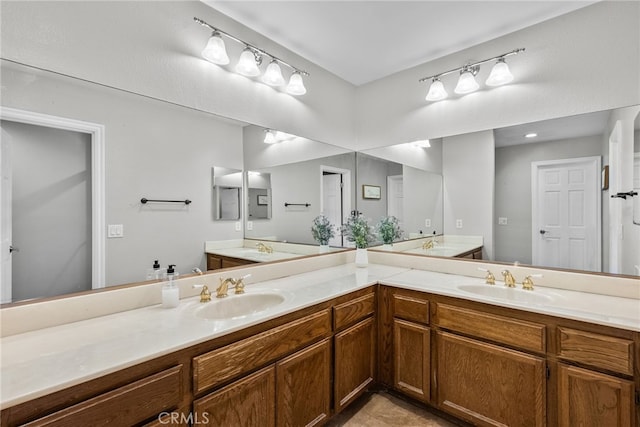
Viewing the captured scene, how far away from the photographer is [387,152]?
2795 millimetres

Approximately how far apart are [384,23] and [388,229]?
164cm

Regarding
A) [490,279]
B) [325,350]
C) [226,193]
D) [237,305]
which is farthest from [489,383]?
[226,193]

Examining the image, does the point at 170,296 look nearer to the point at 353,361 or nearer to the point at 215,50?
the point at 353,361

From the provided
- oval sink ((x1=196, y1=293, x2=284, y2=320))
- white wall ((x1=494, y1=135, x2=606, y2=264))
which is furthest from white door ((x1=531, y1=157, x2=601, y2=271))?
oval sink ((x1=196, y1=293, x2=284, y2=320))

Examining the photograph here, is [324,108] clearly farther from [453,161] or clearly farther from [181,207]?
[181,207]

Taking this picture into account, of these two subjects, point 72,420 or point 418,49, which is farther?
point 418,49

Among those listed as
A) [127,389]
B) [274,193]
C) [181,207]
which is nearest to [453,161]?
[274,193]

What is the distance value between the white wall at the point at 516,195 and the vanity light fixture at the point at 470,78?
496 mm

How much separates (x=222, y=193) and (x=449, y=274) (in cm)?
177

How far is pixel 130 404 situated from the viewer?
949mm

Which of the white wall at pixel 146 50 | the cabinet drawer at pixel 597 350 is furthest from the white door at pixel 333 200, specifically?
the cabinet drawer at pixel 597 350

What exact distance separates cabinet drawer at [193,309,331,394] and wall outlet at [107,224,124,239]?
771 mm

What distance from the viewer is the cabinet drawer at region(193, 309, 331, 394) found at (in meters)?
1.13

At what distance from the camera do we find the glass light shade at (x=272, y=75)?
84.5 inches
